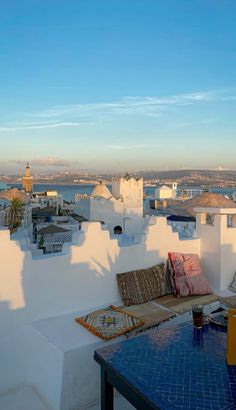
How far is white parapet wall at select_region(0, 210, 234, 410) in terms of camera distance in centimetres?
299

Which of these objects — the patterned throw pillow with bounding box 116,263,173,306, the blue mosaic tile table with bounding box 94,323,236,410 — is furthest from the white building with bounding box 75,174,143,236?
the blue mosaic tile table with bounding box 94,323,236,410

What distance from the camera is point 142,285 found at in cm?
400

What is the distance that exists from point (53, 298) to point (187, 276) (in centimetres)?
171

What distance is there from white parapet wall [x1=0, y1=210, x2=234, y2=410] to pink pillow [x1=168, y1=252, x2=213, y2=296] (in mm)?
370

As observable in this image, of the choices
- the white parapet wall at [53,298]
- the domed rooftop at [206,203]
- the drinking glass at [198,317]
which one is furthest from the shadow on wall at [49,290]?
the domed rooftop at [206,203]

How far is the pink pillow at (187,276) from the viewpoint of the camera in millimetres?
4098

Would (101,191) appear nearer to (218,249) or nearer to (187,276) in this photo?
(218,249)

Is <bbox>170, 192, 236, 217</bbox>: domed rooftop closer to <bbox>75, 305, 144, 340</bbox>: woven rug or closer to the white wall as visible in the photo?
the white wall

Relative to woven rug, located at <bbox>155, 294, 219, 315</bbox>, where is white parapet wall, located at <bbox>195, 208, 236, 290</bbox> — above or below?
above

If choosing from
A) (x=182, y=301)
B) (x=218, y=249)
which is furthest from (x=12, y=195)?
(x=182, y=301)

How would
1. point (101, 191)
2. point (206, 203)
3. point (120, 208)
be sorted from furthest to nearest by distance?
point (101, 191)
point (120, 208)
point (206, 203)

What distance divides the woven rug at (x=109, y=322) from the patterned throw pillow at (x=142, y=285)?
302mm

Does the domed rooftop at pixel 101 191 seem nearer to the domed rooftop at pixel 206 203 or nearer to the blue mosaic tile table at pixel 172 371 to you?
the domed rooftop at pixel 206 203

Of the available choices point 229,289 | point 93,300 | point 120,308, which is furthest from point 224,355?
point 229,289
